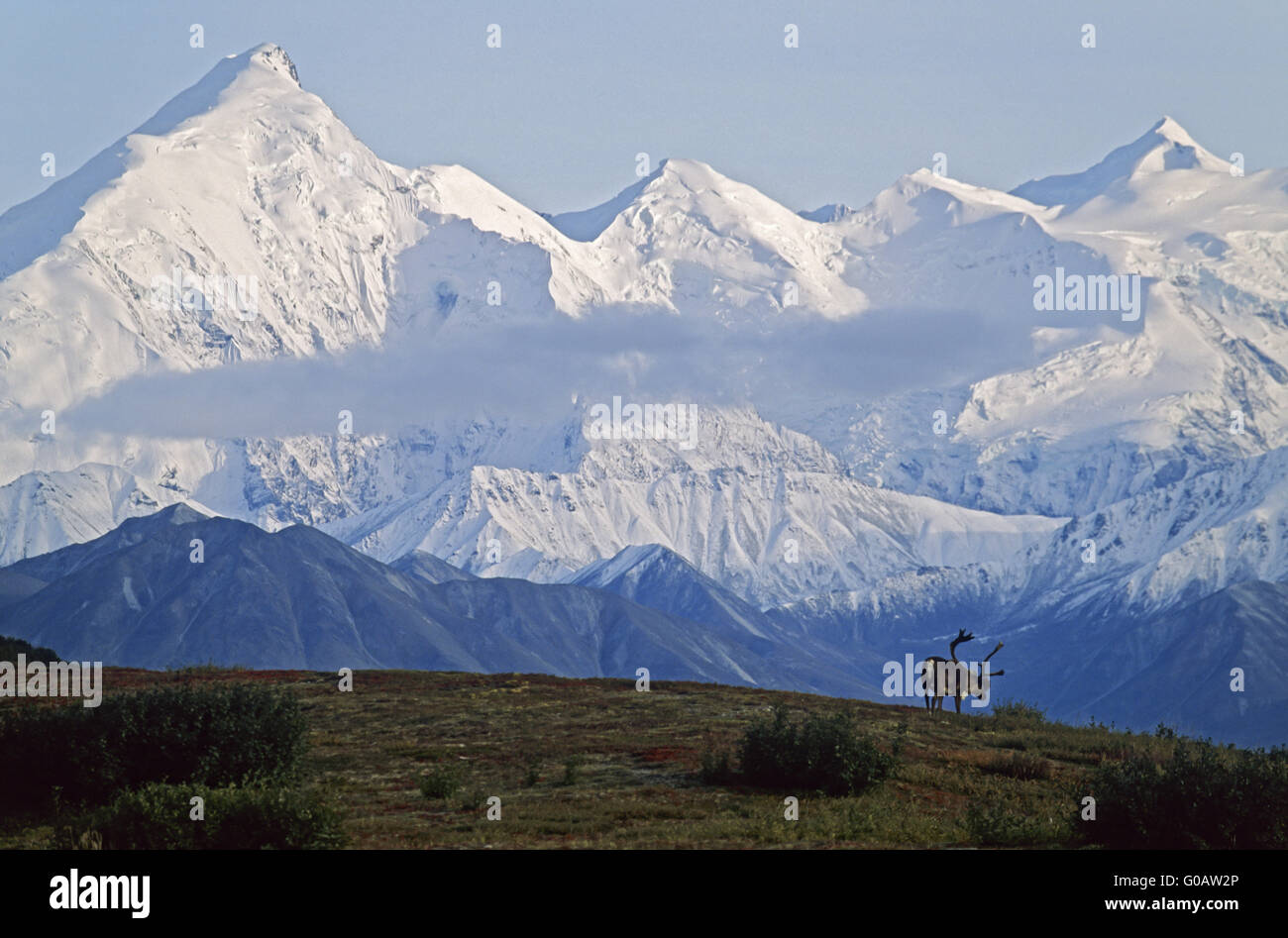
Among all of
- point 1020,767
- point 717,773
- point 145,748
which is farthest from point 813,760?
point 145,748

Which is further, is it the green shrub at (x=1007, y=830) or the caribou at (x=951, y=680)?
the caribou at (x=951, y=680)

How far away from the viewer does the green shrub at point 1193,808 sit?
33.3 m

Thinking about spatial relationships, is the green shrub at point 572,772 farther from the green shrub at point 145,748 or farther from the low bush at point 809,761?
the green shrub at point 145,748

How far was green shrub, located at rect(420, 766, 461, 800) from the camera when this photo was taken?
37.4m

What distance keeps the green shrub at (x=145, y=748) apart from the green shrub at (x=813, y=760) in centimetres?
1014

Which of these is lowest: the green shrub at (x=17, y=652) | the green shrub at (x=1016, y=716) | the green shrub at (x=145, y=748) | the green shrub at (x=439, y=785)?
the green shrub at (x=439, y=785)

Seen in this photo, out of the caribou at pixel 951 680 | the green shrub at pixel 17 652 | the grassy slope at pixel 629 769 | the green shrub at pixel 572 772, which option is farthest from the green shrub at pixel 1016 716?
the green shrub at pixel 17 652

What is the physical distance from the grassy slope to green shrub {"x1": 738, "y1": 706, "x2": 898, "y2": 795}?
52cm

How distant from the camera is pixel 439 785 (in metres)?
37.5

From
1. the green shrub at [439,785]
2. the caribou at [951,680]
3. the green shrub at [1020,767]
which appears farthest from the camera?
the caribou at [951,680]

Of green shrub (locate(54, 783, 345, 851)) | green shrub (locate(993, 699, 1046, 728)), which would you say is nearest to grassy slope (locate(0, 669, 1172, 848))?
green shrub (locate(993, 699, 1046, 728))

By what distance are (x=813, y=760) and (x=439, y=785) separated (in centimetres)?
837

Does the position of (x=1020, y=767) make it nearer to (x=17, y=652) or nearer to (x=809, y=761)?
(x=809, y=761)
